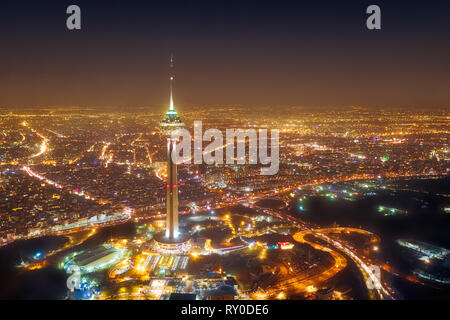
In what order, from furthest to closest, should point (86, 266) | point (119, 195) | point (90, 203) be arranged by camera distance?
point (119, 195)
point (90, 203)
point (86, 266)

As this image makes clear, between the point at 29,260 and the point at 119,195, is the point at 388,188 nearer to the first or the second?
the point at 119,195

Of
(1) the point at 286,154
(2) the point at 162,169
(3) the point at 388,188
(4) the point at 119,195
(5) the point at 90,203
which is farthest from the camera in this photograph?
(1) the point at 286,154

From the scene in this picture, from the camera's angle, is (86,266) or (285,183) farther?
(285,183)

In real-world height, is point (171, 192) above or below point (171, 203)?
above

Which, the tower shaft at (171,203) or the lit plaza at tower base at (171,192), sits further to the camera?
the tower shaft at (171,203)

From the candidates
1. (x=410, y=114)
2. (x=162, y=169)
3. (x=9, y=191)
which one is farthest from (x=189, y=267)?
(x=410, y=114)

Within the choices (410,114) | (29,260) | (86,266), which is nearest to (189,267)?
(86,266)

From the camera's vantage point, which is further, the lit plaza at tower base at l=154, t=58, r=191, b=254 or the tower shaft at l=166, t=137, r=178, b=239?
the tower shaft at l=166, t=137, r=178, b=239

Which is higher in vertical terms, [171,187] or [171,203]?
[171,187]
